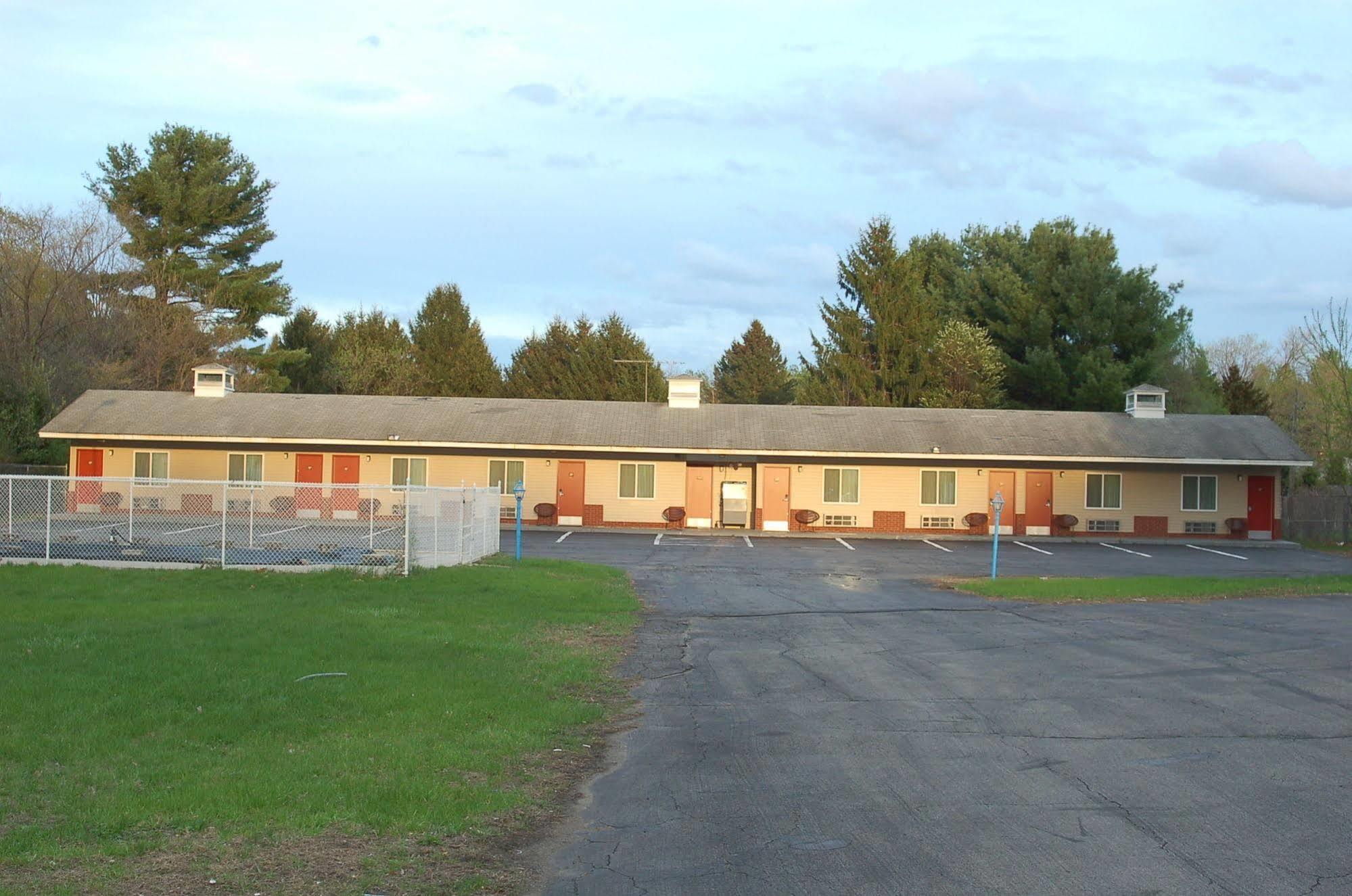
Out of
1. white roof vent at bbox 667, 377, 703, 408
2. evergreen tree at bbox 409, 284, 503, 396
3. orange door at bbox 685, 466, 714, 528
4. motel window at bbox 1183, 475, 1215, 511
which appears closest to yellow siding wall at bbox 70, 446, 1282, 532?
motel window at bbox 1183, 475, 1215, 511

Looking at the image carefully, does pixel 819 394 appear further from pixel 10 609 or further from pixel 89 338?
pixel 10 609

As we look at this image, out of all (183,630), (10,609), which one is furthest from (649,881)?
(10,609)

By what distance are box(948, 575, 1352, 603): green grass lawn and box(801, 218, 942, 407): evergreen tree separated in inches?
1385

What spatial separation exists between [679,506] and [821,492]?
4.92 metres

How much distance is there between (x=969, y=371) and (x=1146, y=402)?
11.1 m

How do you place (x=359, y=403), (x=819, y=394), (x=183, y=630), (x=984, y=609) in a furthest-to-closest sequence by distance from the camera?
(x=819, y=394)
(x=359, y=403)
(x=984, y=609)
(x=183, y=630)

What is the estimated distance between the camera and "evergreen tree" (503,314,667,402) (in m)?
70.6

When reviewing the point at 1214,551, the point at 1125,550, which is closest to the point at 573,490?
the point at 1125,550

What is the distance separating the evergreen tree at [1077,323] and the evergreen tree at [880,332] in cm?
365

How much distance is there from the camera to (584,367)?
236 feet

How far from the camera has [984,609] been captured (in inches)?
754

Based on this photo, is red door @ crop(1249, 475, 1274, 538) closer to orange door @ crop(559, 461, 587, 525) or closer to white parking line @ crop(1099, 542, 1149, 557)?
white parking line @ crop(1099, 542, 1149, 557)

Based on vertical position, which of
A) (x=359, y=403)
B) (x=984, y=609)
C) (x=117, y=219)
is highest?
(x=117, y=219)

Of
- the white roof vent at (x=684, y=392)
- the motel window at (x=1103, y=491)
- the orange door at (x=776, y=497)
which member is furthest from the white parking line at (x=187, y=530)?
the motel window at (x=1103, y=491)
